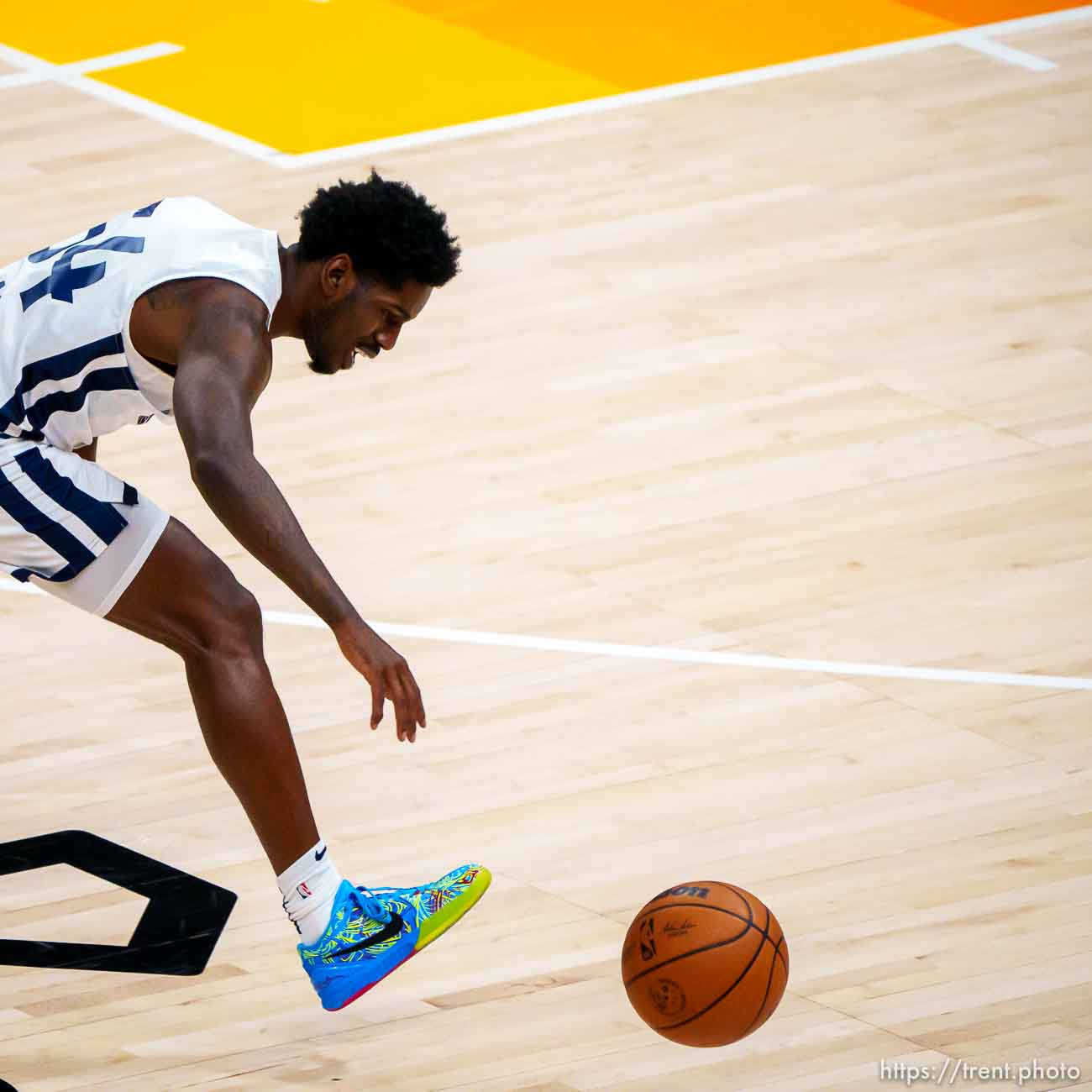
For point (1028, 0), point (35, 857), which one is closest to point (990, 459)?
point (35, 857)

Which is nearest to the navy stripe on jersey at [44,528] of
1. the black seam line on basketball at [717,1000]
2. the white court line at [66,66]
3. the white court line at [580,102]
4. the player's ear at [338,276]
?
the player's ear at [338,276]

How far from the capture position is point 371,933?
4586mm

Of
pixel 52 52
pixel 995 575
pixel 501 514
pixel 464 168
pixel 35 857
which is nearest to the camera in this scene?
pixel 35 857

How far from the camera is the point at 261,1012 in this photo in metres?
4.79

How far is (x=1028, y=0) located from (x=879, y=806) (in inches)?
312

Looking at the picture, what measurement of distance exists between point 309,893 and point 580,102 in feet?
23.8

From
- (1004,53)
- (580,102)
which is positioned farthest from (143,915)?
(1004,53)

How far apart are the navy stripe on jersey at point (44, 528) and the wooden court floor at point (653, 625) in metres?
1.00

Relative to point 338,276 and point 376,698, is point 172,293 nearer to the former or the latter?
point 338,276

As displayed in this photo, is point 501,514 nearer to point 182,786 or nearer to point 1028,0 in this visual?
point 182,786

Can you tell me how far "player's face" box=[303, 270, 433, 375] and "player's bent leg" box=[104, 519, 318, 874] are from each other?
1.64 ft

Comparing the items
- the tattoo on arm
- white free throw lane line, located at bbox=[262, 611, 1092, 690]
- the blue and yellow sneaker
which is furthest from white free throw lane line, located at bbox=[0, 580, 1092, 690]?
the tattoo on arm

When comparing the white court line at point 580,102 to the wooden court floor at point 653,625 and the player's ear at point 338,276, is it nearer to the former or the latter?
the wooden court floor at point 653,625

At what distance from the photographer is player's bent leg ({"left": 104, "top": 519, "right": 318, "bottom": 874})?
4.49 meters
